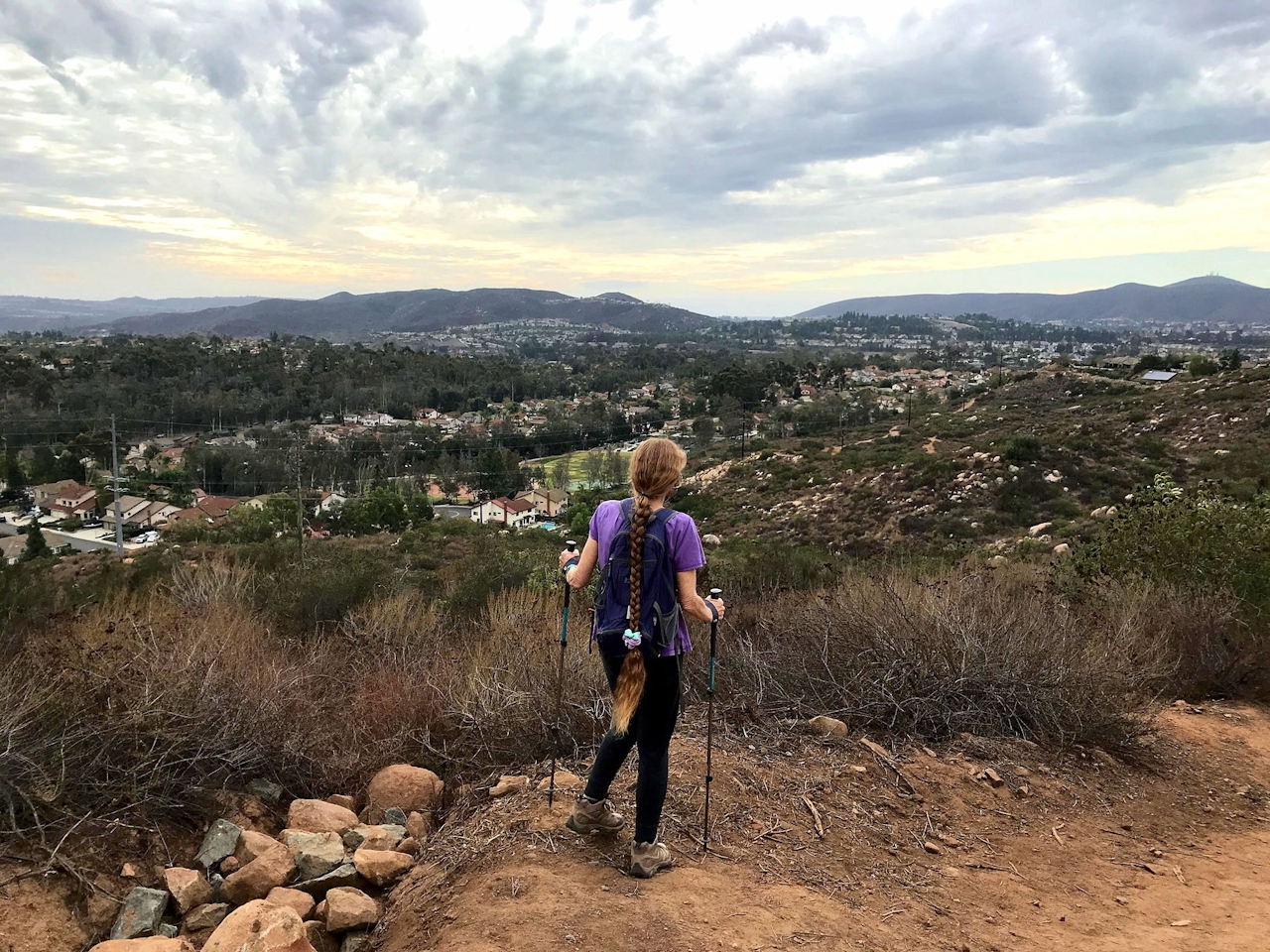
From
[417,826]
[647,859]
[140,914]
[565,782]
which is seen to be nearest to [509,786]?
[565,782]

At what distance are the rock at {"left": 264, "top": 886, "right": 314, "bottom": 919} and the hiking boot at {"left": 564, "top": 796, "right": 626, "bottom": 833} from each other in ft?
3.44

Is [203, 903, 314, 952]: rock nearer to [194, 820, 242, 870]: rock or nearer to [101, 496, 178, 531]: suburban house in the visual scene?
[194, 820, 242, 870]: rock

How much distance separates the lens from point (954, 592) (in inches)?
231

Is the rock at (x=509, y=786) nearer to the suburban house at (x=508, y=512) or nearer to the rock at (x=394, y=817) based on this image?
the rock at (x=394, y=817)

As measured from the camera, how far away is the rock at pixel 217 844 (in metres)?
3.07

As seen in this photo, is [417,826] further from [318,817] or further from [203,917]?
[203,917]

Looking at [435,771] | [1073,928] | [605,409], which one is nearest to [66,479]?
[605,409]

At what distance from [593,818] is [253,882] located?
1.38 metres

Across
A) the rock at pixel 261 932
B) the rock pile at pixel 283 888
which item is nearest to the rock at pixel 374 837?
the rock pile at pixel 283 888

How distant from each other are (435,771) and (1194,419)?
2625 centimetres

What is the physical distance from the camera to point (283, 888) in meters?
2.85

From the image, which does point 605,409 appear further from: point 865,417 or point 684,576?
point 684,576

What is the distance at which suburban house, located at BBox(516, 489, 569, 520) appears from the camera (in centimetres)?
3750

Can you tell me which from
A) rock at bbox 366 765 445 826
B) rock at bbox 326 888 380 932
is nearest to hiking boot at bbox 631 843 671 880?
rock at bbox 326 888 380 932
